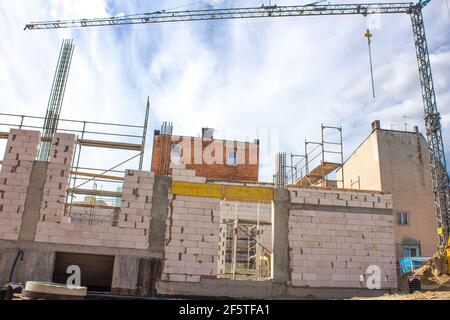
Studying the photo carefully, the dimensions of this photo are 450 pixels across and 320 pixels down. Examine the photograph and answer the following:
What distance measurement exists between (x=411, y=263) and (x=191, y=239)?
14.2m

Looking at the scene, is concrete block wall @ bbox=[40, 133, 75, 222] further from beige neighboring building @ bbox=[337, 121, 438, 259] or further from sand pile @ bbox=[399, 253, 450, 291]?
beige neighboring building @ bbox=[337, 121, 438, 259]

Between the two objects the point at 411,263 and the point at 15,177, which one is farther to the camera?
the point at 411,263

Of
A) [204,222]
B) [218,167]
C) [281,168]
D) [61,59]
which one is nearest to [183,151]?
[218,167]

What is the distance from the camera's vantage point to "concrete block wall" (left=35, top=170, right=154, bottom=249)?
44.3 ft

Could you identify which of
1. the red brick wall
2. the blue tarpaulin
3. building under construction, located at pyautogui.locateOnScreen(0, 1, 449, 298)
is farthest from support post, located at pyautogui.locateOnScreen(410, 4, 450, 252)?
the red brick wall

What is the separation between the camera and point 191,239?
13969mm

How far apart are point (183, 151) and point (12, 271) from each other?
73.7 ft

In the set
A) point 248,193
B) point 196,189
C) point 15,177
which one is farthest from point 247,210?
point 15,177

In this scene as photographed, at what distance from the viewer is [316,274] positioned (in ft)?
47.2

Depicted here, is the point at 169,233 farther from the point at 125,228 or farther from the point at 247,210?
the point at 247,210

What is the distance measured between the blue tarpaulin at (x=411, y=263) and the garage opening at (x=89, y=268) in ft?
53.6

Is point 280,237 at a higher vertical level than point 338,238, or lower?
lower

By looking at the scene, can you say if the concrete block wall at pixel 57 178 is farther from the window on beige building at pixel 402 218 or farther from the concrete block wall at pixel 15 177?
the window on beige building at pixel 402 218
